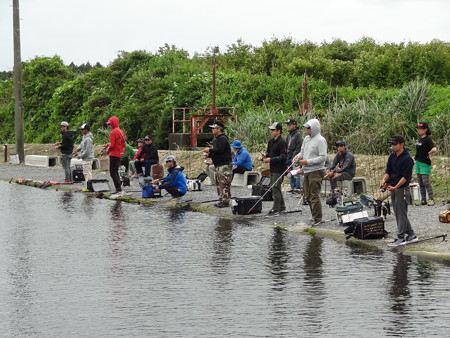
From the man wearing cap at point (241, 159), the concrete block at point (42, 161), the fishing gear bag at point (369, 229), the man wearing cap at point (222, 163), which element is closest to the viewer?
the fishing gear bag at point (369, 229)

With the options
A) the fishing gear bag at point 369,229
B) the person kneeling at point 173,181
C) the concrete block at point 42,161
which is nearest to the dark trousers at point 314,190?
Result: the fishing gear bag at point 369,229

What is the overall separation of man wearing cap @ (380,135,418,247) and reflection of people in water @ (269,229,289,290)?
1687 millimetres

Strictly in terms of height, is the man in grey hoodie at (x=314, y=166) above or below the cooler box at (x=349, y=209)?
above

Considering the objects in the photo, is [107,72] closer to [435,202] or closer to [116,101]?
[116,101]

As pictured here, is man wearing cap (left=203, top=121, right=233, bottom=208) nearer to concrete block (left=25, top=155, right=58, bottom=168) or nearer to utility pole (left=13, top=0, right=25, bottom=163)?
concrete block (left=25, top=155, right=58, bottom=168)

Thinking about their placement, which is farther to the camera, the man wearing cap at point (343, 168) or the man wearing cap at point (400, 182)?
the man wearing cap at point (343, 168)

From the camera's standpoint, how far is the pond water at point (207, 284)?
9.13 metres

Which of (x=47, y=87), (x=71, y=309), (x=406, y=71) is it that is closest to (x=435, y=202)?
(x=71, y=309)

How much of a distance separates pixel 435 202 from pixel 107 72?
36.1m

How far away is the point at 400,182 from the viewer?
1394 cm

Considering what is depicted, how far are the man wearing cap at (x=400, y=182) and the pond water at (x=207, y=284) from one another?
1.95ft

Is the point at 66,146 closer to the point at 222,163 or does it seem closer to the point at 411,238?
the point at 222,163

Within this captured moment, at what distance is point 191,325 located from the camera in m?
9.16

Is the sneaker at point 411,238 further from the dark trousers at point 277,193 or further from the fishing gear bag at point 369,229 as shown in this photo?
the dark trousers at point 277,193
